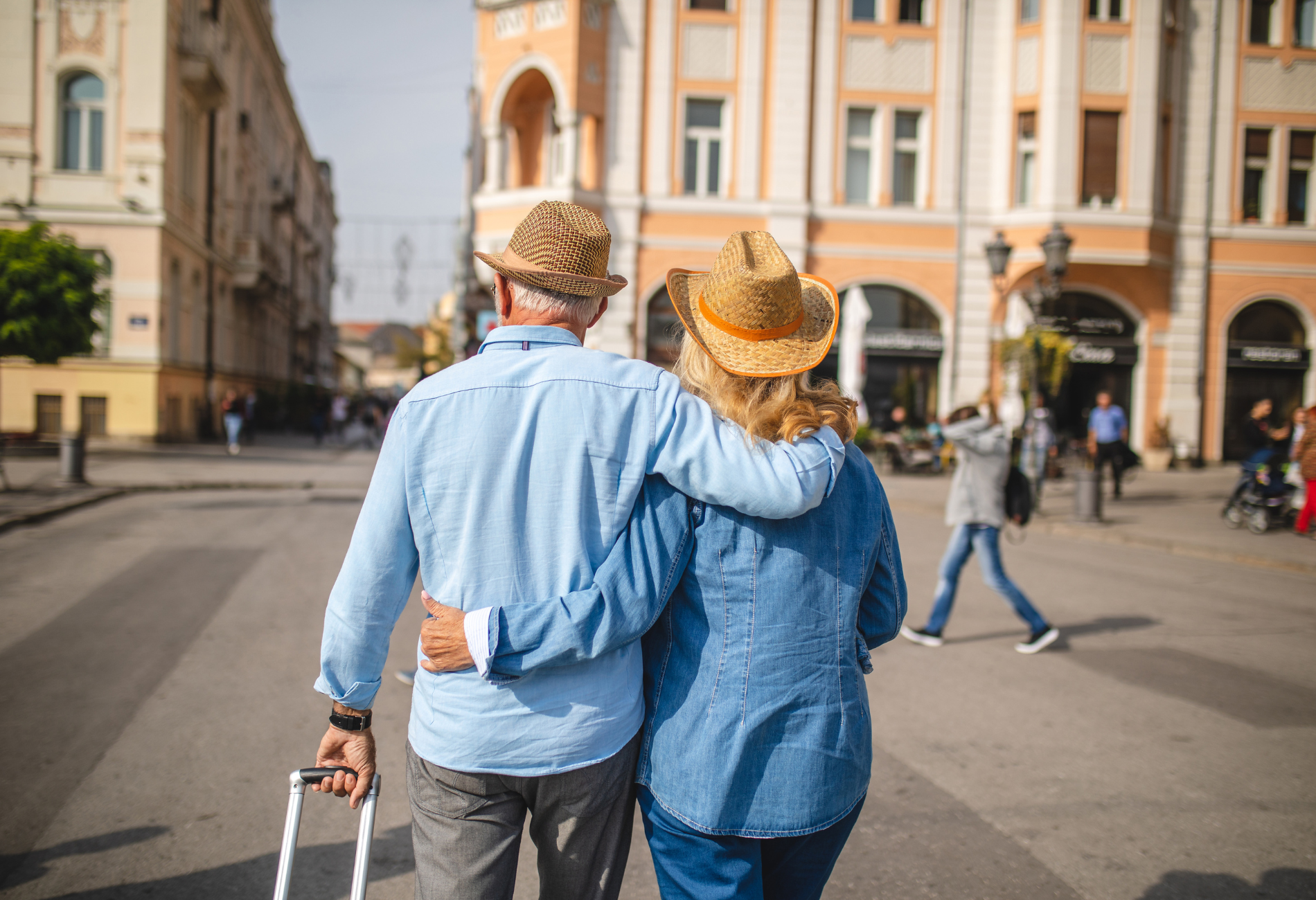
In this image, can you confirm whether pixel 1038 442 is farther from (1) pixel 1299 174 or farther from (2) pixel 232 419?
(2) pixel 232 419

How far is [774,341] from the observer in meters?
1.76

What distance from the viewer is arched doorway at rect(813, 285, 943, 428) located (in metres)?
21.6

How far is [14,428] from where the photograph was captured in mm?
21078

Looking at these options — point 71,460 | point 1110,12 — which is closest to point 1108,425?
point 1110,12

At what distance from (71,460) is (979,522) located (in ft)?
43.4

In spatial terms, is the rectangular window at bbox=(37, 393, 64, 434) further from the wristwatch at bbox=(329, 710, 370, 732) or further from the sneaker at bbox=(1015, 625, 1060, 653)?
the wristwatch at bbox=(329, 710, 370, 732)

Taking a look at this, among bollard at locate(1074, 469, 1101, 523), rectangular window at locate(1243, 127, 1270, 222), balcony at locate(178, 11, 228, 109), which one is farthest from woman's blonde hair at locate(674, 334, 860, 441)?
balcony at locate(178, 11, 228, 109)

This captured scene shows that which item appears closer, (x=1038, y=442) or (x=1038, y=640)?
(x=1038, y=640)

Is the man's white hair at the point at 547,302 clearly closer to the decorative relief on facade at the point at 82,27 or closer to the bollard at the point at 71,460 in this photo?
the bollard at the point at 71,460

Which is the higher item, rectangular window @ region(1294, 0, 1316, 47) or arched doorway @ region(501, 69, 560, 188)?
rectangular window @ region(1294, 0, 1316, 47)

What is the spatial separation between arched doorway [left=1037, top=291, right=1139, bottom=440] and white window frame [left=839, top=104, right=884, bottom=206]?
5.05 m

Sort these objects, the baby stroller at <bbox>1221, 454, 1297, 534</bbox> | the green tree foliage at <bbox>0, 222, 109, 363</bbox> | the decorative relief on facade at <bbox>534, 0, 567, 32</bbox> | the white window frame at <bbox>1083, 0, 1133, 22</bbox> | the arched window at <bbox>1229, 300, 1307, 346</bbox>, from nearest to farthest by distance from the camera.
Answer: the baby stroller at <bbox>1221, 454, 1297, 534</bbox>
the green tree foliage at <bbox>0, 222, 109, 363</bbox>
the decorative relief on facade at <bbox>534, 0, 567, 32</bbox>
the white window frame at <bbox>1083, 0, 1133, 22</bbox>
the arched window at <bbox>1229, 300, 1307, 346</bbox>

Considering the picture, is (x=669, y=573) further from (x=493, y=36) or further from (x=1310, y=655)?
(x=493, y=36)

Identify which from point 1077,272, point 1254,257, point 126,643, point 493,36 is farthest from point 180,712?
point 1254,257
